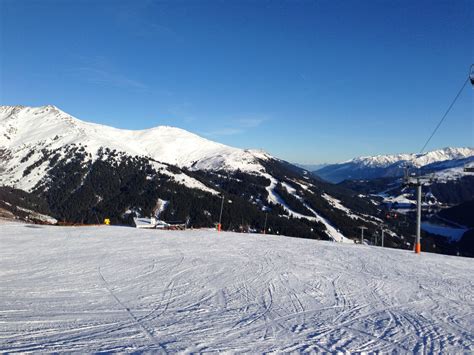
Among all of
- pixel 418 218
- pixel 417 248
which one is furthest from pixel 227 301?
pixel 418 218

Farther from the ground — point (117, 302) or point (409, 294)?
point (409, 294)

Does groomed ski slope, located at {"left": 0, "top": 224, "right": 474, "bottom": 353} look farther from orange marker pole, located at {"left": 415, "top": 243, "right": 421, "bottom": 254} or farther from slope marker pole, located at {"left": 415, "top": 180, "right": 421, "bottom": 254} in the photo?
slope marker pole, located at {"left": 415, "top": 180, "right": 421, "bottom": 254}

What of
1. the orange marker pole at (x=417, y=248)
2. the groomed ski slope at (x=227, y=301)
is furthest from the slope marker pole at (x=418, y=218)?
the groomed ski slope at (x=227, y=301)

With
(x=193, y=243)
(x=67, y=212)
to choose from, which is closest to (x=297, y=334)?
(x=193, y=243)

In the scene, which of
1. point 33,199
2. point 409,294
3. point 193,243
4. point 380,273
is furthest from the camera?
point 33,199

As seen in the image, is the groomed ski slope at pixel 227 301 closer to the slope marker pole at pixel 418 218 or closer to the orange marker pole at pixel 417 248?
the orange marker pole at pixel 417 248

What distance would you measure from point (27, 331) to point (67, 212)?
181 meters

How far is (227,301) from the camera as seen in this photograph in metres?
11.5

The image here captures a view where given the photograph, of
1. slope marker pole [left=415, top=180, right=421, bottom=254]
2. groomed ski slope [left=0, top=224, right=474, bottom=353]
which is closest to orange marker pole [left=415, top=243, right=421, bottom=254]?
slope marker pole [left=415, top=180, right=421, bottom=254]

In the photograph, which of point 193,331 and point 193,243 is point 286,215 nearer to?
point 193,243

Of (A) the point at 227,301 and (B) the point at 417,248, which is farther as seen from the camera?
(B) the point at 417,248

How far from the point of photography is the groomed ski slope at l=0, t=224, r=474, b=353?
322 inches

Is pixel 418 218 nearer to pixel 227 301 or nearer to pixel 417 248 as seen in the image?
pixel 417 248

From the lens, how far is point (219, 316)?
993 centimetres
